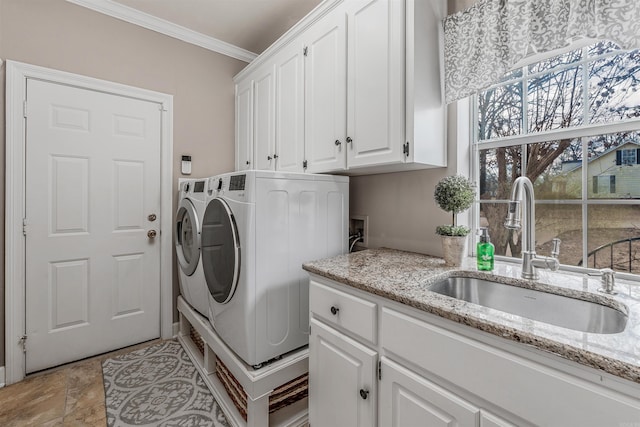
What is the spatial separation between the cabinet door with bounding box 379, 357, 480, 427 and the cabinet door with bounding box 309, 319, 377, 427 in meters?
0.06

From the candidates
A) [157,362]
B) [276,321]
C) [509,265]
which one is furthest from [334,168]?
[157,362]

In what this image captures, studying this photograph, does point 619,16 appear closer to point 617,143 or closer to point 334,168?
point 617,143

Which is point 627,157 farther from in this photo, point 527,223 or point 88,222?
point 88,222

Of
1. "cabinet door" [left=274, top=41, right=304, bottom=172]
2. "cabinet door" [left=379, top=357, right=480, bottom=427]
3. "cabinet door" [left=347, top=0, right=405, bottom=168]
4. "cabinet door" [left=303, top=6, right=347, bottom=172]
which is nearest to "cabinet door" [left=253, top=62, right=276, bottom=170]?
"cabinet door" [left=274, top=41, right=304, bottom=172]

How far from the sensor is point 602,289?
3.23ft

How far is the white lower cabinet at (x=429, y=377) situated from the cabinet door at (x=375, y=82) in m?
0.72

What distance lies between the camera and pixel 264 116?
91.1 inches

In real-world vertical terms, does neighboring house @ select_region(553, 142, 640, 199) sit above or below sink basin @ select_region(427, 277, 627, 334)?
above

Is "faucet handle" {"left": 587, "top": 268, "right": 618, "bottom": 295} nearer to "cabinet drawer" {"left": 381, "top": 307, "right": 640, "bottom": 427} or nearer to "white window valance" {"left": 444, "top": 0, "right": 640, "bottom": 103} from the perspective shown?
"cabinet drawer" {"left": 381, "top": 307, "right": 640, "bottom": 427}

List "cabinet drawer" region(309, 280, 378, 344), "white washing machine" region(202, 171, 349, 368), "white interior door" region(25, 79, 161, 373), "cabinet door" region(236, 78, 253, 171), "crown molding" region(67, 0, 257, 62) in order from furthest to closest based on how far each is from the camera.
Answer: "cabinet door" region(236, 78, 253, 171) < "crown molding" region(67, 0, 257, 62) < "white interior door" region(25, 79, 161, 373) < "white washing machine" region(202, 171, 349, 368) < "cabinet drawer" region(309, 280, 378, 344)

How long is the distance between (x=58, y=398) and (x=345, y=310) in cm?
193

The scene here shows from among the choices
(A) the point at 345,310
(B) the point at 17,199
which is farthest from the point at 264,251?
→ (B) the point at 17,199

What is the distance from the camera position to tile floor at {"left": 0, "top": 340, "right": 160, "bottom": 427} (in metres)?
1.59

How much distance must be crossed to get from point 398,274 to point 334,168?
2.44ft
